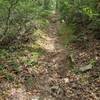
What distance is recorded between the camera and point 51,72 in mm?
11273

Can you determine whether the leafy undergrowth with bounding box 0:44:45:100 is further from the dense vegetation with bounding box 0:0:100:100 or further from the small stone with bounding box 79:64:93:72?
the small stone with bounding box 79:64:93:72

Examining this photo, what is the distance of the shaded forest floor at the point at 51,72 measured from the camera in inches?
366

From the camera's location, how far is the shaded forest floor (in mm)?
9305

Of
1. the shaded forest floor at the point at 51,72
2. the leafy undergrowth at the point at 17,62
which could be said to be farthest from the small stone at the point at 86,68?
the leafy undergrowth at the point at 17,62

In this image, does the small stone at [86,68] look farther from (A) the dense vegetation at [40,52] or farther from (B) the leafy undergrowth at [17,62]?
(B) the leafy undergrowth at [17,62]

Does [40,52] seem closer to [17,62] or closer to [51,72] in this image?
[17,62]

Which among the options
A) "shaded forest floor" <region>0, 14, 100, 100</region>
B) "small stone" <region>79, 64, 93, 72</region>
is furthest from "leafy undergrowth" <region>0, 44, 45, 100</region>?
"small stone" <region>79, 64, 93, 72</region>

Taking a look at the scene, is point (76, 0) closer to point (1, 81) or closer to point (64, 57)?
point (64, 57)

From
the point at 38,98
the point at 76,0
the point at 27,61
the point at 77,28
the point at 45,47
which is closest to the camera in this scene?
the point at 38,98

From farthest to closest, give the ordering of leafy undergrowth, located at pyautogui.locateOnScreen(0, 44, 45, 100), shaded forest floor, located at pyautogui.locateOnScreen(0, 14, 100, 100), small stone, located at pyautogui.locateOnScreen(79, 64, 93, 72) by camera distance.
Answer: small stone, located at pyautogui.locateOnScreen(79, 64, 93, 72)
leafy undergrowth, located at pyautogui.locateOnScreen(0, 44, 45, 100)
shaded forest floor, located at pyautogui.locateOnScreen(0, 14, 100, 100)

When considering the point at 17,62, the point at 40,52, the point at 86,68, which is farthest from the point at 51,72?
the point at 40,52

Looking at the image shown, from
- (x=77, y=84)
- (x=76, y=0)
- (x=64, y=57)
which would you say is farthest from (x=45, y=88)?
(x=76, y=0)

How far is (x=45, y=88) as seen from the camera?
32.1 ft

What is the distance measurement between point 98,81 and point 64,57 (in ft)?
11.4
